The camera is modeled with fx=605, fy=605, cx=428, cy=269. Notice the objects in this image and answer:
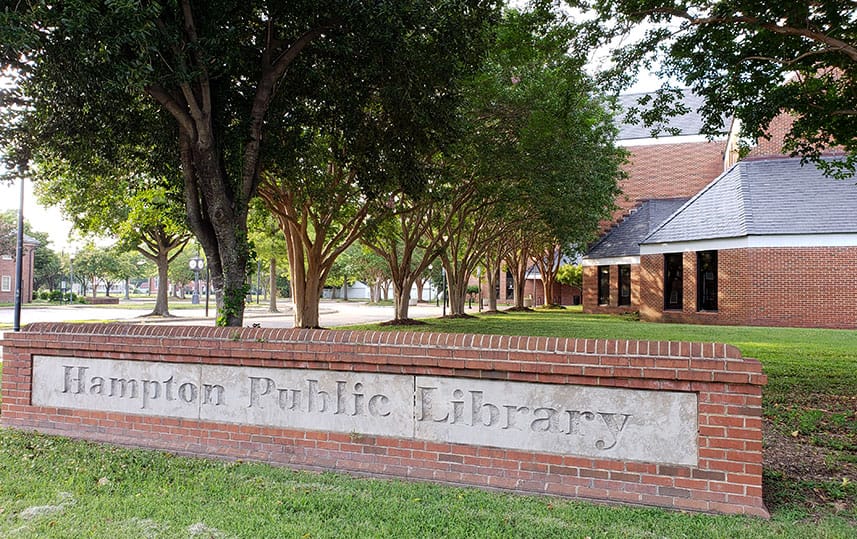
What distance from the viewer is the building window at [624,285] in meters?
A: 35.9

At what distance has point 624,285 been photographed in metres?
36.2

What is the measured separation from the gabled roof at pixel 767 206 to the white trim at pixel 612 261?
5.84m

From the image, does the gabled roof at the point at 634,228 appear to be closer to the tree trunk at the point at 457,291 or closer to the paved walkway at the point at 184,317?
the tree trunk at the point at 457,291

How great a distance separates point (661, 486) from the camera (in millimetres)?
4617

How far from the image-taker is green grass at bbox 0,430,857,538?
4047 millimetres

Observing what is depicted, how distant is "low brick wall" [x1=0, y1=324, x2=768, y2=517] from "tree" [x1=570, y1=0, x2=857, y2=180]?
619 centimetres

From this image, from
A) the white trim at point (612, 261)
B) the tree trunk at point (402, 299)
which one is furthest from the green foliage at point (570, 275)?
the tree trunk at point (402, 299)

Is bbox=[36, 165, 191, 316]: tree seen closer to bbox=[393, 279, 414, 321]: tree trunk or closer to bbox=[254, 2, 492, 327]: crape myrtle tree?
bbox=[254, 2, 492, 327]: crape myrtle tree

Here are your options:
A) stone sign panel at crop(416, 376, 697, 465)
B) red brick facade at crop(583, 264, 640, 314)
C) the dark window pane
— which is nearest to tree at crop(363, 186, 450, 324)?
red brick facade at crop(583, 264, 640, 314)

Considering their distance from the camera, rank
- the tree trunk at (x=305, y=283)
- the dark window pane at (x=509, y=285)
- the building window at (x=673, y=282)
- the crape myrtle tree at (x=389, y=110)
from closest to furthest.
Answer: the crape myrtle tree at (x=389, y=110), the tree trunk at (x=305, y=283), the building window at (x=673, y=282), the dark window pane at (x=509, y=285)

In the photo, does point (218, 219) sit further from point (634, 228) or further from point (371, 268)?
point (371, 268)

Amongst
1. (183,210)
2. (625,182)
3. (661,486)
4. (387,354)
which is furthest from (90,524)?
(625,182)

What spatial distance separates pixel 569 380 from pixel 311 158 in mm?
10938

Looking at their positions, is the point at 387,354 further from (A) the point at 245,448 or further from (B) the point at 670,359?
(B) the point at 670,359
